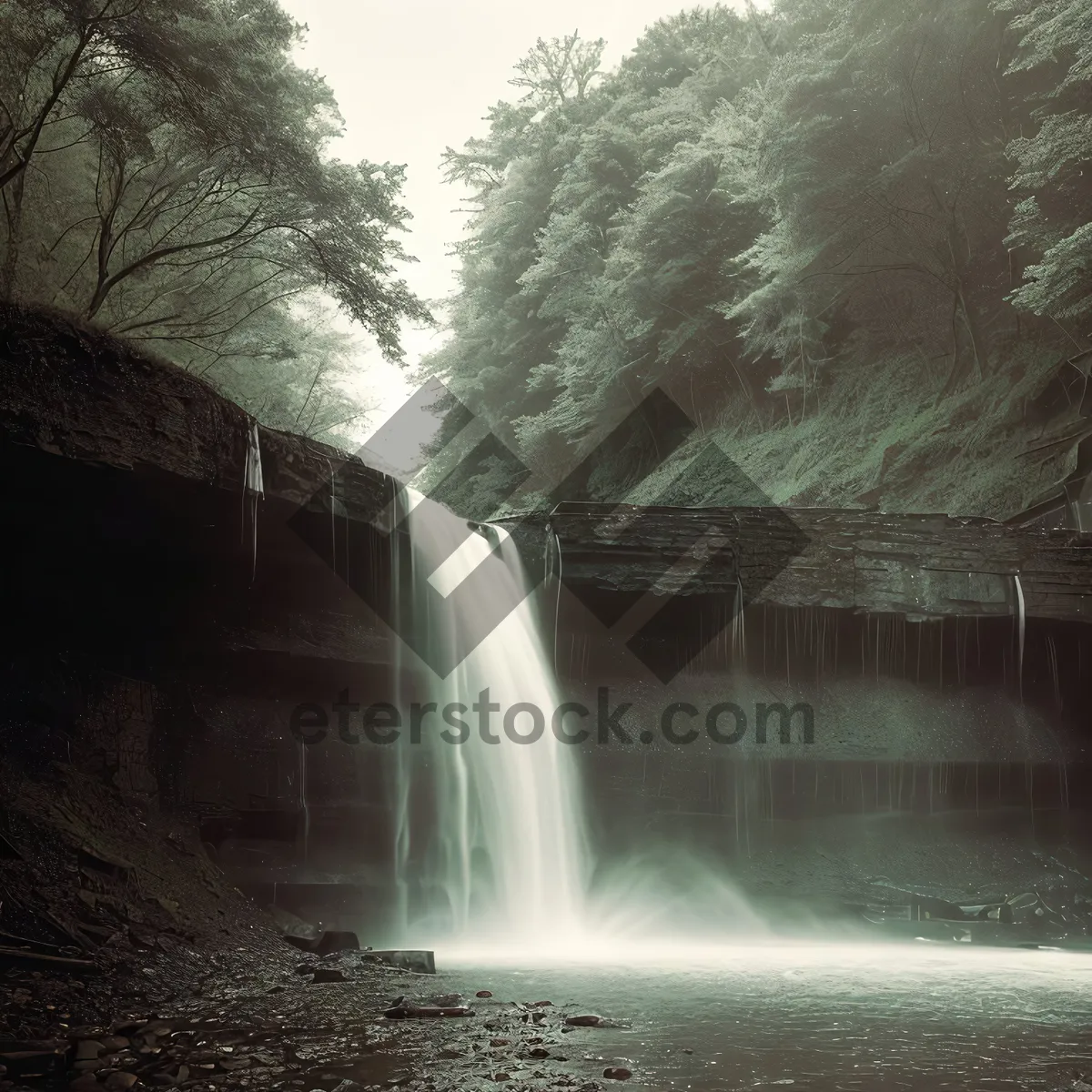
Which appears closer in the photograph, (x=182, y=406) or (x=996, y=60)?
(x=182, y=406)

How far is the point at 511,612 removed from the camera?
14.7m

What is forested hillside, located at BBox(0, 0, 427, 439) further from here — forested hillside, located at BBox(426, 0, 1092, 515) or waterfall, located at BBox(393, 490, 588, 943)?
forested hillside, located at BBox(426, 0, 1092, 515)

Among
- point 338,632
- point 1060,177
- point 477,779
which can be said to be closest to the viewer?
point 477,779

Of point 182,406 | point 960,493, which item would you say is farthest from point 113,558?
point 960,493

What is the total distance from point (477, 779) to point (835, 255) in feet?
53.7

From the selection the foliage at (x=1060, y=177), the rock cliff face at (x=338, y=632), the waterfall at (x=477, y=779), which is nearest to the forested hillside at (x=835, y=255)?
the foliage at (x=1060, y=177)

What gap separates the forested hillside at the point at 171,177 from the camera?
552 inches

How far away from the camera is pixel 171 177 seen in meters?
17.6

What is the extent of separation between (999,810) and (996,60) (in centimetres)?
1573

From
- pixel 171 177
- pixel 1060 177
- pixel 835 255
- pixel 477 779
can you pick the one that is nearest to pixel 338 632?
pixel 477 779

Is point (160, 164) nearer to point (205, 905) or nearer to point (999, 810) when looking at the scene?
point (205, 905)

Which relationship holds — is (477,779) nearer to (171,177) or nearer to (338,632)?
(338,632)

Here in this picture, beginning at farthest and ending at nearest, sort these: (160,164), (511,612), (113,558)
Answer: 1. (160,164)
2. (511,612)
3. (113,558)

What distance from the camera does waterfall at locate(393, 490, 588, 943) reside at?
41.2ft
